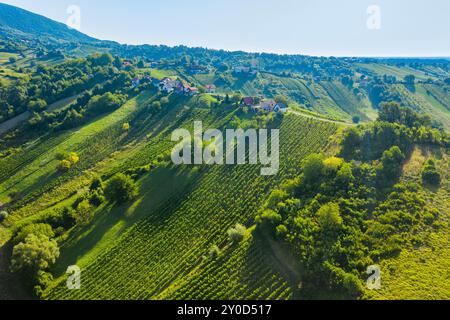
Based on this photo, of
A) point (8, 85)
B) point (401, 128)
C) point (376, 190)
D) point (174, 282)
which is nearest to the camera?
point (174, 282)

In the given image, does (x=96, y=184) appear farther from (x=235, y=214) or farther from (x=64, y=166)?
(x=235, y=214)

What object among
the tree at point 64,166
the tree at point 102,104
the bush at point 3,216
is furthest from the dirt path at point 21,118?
the bush at point 3,216

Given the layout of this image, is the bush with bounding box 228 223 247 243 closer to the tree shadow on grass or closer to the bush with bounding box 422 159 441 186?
the tree shadow on grass

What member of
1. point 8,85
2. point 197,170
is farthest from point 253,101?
point 8,85

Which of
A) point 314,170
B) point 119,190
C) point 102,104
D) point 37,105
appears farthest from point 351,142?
point 37,105

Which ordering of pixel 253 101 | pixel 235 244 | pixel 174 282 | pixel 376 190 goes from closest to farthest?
pixel 174 282 → pixel 235 244 → pixel 376 190 → pixel 253 101

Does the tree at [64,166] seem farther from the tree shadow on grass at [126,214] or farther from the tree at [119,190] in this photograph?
the tree shadow on grass at [126,214]

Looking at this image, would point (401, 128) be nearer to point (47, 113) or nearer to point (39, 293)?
point (39, 293)
